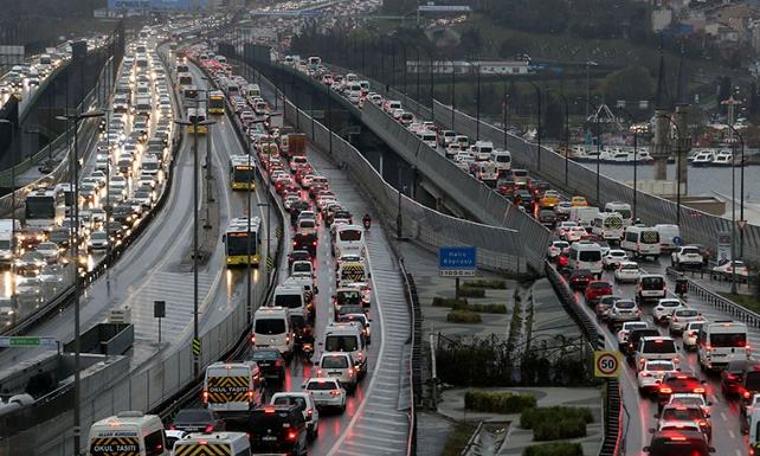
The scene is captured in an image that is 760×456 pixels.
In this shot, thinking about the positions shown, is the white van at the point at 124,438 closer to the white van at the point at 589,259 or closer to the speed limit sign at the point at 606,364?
the speed limit sign at the point at 606,364

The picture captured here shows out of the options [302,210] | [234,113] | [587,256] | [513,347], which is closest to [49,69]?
[234,113]

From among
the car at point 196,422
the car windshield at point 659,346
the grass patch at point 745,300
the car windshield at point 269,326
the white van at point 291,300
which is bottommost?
the grass patch at point 745,300

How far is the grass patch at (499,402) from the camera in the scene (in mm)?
45312

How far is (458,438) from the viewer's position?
41.1m

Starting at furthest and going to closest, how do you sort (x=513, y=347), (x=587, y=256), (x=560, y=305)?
(x=587, y=256)
(x=560, y=305)
(x=513, y=347)

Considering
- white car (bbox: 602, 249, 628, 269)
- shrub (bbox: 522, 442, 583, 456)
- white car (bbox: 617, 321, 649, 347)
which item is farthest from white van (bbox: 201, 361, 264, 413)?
white car (bbox: 602, 249, 628, 269)

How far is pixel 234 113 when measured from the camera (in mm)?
155875

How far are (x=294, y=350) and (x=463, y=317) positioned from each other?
904 centimetres

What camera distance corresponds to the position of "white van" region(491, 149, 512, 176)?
11519 cm

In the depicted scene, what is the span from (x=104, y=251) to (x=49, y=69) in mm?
108079

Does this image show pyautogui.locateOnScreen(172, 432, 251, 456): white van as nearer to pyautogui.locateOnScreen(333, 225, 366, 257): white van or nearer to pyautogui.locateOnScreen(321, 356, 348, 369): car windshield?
pyautogui.locateOnScreen(321, 356, 348, 369): car windshield

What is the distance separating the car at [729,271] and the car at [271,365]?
82.5ft

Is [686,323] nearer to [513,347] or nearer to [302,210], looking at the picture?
[513,347]

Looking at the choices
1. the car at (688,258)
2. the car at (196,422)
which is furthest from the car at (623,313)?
the car at (196,422)
